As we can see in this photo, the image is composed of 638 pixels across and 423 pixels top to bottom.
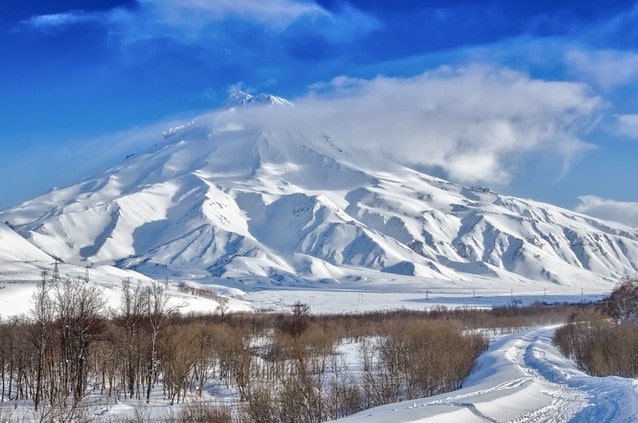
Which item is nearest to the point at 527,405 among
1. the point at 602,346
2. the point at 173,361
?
the point at 602,346

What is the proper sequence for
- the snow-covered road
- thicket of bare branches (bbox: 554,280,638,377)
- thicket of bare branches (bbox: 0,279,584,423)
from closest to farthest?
the snow-covered road
thicket of bare branches (bbox: 0,279,584,423)
thicket of bare branches (bbox: 554,280,638,377)

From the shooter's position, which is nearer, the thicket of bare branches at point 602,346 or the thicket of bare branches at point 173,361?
the thicket of bare branches at point 173,361

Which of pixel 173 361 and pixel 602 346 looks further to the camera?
pixel 173 361

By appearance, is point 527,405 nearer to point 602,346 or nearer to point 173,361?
point 602,346

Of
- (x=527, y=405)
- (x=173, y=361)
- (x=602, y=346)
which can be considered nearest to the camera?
(x=527, y=405)

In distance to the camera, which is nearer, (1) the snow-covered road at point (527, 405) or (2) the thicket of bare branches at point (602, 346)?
(1) the snow-covered road at point (527, 405)

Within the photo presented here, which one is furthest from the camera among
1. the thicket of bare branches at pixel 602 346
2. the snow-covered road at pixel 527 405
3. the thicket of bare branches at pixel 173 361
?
the thicket of bare branches at pixel 602 346

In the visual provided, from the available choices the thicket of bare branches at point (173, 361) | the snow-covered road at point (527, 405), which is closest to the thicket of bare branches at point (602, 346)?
the snow-covered road at point (527, 405)

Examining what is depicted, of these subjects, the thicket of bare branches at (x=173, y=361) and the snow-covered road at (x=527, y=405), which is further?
the thicket of bare branches at (x=173, y=361)

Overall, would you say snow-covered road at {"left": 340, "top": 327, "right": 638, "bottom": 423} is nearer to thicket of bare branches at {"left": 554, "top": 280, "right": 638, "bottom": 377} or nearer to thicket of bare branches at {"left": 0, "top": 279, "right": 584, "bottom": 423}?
thicket of bare branches at {"left": 0, "top": 279, "right": 584, "bottom": 423}

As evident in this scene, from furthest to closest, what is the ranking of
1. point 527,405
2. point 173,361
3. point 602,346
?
point 173,361
point 602,346
point 527,405

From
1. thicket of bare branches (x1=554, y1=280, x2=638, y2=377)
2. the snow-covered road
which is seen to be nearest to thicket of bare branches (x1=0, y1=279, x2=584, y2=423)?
the snow-covered road

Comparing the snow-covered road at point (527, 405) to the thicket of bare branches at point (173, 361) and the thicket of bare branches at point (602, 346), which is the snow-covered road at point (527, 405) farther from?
the thicket of bare branches at point (602, 346)

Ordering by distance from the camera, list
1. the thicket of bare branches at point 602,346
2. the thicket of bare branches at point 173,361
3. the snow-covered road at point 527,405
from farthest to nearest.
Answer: the thicket of bare branches at point 602,346, the thicket of bare branches at point 173,361, the snow-covered road at point 527,405
